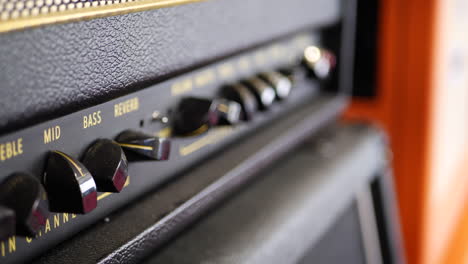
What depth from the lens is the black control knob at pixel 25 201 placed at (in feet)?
1.00

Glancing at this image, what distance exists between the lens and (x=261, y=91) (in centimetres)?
59

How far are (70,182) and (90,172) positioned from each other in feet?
0.10

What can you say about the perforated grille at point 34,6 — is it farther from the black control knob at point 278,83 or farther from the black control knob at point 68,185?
the black control knob at point 278,83

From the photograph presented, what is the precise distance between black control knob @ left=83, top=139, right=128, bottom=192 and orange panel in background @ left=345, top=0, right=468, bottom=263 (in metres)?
0.79

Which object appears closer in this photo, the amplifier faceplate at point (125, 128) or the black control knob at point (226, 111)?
the amplifier faceplate at point (125, 128)

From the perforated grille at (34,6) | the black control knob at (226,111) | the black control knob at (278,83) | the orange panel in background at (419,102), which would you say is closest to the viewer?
the perforated grille at (34,6)

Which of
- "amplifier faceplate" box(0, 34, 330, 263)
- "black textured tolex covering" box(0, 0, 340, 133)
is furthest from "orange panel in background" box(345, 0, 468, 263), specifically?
"black textured tolex covering" box(0, 0, 340, 133)

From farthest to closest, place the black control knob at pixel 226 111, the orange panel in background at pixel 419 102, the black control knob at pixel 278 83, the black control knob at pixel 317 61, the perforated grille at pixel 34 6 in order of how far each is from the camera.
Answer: the orange panel in background at pixel 419 102
the black control knob at pixel 317 61
the black control knob at pixel 278 83
the black control knob at pixel 226 111
the perforated grille at pixel 34 6

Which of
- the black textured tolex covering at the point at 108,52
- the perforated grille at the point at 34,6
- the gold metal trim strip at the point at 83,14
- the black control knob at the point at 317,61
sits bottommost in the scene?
the black control knob at the point at 317,61

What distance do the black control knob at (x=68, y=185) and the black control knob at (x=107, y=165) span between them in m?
0.02

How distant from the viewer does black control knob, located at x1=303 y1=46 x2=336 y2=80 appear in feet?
2.38

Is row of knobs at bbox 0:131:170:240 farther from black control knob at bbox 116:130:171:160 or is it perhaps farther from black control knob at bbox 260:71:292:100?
black control knob at bbox 260:71:292:100

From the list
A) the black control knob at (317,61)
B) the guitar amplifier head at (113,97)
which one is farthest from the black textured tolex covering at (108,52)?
the black control knob at (317,61)

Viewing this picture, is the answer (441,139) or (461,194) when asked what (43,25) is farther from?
(461,194)
